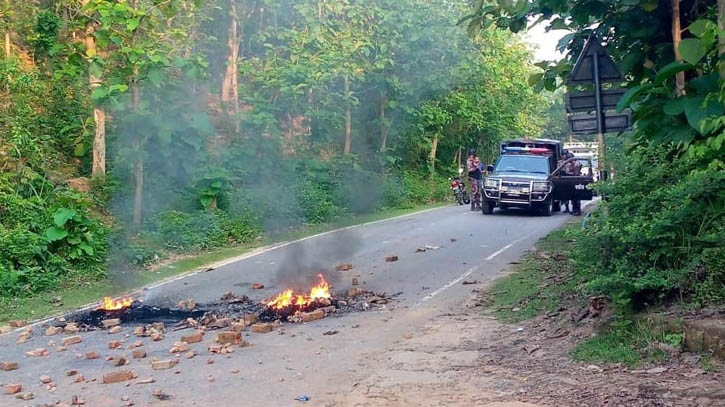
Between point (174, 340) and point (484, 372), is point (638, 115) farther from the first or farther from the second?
point (174, 340)

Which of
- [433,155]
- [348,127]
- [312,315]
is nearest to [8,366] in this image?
[312,315]

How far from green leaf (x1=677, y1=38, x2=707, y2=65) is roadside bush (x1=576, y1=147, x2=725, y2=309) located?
3.08 ft

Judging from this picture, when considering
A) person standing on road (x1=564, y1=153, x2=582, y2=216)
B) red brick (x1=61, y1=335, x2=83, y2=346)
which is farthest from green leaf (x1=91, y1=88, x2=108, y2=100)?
person standing on road (x1=564, y1=153, x2=582, y2=216)

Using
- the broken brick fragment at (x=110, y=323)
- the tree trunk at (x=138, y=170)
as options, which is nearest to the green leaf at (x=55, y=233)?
the tree trunk at (x=138, y=170)

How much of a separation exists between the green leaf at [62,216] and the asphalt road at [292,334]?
2318 mm

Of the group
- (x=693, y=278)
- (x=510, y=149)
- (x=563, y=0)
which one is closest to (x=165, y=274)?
(x=563, y=0)

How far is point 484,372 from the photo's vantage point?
6.72 m

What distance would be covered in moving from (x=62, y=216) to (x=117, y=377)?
23.0 feet

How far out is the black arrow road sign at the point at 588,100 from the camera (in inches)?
364

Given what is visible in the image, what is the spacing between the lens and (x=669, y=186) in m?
7.24

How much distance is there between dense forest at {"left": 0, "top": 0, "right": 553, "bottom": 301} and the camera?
46.6 ft

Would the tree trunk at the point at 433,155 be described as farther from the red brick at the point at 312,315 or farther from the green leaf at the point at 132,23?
the red brick at the point at 312,315

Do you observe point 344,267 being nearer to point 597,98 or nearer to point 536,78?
point 536,78

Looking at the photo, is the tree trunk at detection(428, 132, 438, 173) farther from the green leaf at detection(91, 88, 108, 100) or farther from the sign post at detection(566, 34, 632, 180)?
the sign post at detection(566, 34, 632, 180)
